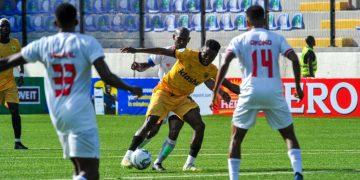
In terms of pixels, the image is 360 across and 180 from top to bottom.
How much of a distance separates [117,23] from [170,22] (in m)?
1.97

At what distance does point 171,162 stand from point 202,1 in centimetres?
1877

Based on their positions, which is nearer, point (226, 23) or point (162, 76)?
point (162, 76)

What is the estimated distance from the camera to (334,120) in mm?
29078

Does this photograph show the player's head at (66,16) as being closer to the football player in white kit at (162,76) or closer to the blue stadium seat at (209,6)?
the football player in white kit at (162,76)

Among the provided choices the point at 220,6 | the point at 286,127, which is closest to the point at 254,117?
the point at 286,127

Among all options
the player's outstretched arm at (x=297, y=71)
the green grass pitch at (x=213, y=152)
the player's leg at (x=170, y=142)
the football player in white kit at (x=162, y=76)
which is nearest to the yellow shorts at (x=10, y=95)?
the green grass pitch at (x=213, y=152)

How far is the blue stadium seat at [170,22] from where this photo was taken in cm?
3847

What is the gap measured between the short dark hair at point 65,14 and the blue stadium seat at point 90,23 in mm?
27677

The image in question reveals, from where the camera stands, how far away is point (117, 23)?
124 ft

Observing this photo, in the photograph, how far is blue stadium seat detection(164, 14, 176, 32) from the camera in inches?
1515

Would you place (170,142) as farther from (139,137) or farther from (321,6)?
(321,6)

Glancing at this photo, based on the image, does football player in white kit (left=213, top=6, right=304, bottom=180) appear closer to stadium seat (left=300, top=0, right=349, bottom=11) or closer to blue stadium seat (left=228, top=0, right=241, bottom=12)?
stadium seat (left=300, top=0, right=349, bottom=11)

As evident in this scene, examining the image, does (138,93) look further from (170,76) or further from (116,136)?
(116,136)

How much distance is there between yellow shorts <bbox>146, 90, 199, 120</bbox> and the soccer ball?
2.16ft
